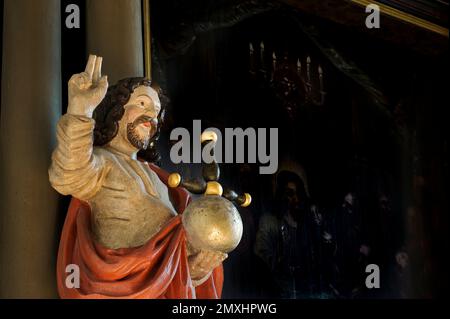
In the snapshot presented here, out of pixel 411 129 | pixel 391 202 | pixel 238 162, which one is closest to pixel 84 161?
pixel 238 162

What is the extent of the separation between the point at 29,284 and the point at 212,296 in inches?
34.3

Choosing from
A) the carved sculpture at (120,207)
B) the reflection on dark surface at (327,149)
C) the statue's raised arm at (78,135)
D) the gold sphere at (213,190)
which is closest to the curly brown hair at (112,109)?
the carved sculpture at (120,207)

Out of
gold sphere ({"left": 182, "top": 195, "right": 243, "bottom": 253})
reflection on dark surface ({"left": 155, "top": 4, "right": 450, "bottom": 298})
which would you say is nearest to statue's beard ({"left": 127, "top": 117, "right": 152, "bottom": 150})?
gold sphere ({"left": 182, "top": 195, "right": 243, "bottom": 253})

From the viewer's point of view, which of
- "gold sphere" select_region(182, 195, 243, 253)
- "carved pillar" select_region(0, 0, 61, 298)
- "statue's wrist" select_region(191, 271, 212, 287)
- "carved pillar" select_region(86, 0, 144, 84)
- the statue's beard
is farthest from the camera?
"carved pillar" select_region(86, 0, 144, 84)

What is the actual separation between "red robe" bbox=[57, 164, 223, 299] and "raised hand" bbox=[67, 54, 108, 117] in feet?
1.80

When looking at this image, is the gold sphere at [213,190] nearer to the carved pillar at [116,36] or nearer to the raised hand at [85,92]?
the raised hand at [85,92]

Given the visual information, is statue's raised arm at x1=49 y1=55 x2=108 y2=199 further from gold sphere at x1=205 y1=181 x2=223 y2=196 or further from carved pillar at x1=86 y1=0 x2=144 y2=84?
carved pillar at x1=86 y1=0 x2=144 y2=84

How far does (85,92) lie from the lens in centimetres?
345

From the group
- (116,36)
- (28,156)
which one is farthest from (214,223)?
(116,36)

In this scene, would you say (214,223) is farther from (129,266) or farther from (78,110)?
(78,110)

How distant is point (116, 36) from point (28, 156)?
1037 mm

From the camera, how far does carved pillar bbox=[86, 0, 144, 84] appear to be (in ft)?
14.8

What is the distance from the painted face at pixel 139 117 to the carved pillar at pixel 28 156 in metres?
0.41

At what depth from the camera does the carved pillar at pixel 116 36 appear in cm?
452
